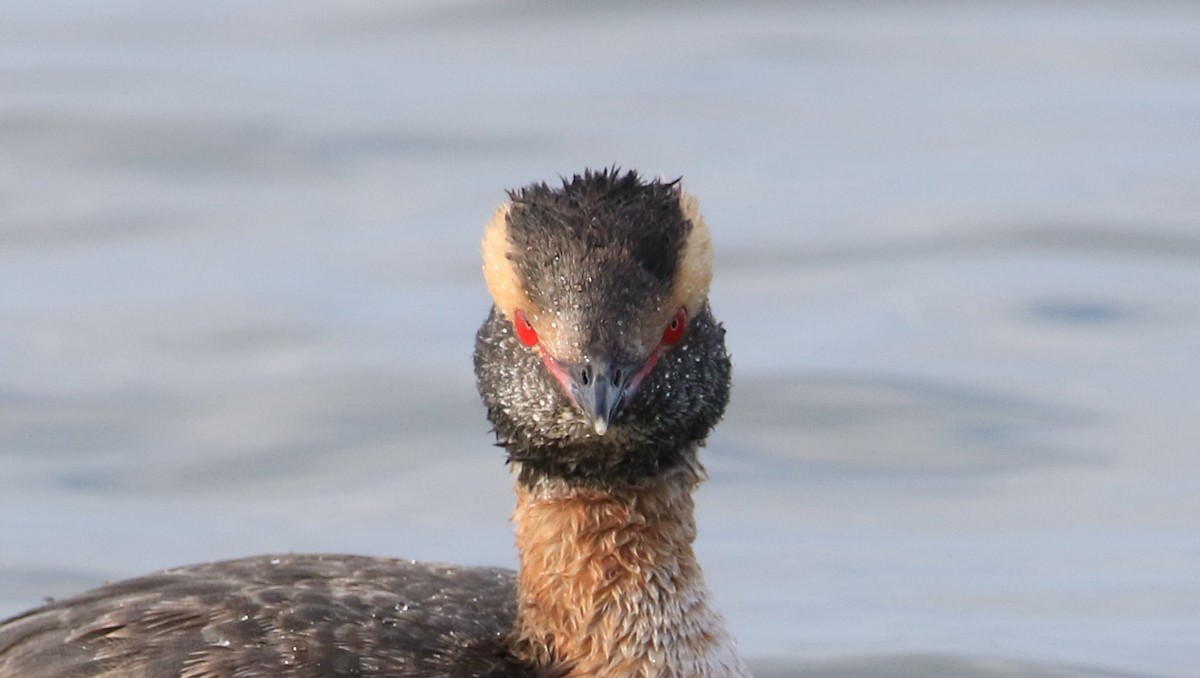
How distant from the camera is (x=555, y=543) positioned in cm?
859

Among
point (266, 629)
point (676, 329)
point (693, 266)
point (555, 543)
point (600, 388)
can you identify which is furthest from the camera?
point (555, 543)

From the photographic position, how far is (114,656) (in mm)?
8172

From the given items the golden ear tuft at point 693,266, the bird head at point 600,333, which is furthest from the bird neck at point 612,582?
the golden ear tuft at point 693,266

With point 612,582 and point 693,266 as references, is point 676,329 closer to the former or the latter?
point 693,266

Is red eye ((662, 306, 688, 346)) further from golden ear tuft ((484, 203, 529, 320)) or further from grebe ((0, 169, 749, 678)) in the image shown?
golden ear tuft ((484, 203, 529, 320))

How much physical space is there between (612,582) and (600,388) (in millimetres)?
1008

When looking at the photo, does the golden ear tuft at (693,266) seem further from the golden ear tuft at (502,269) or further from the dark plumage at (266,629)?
the dark plumage at (266,629)

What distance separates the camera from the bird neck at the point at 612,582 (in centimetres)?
852

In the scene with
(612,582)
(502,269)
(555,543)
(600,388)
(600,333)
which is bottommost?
(612,582)

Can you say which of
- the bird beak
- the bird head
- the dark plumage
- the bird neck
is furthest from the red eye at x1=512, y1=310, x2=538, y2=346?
the dark plumage

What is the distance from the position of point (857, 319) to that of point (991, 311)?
83 centimetres

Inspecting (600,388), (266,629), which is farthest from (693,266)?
(266,629)

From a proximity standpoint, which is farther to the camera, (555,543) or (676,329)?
(555,543)

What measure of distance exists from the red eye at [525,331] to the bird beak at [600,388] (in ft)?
0.97
